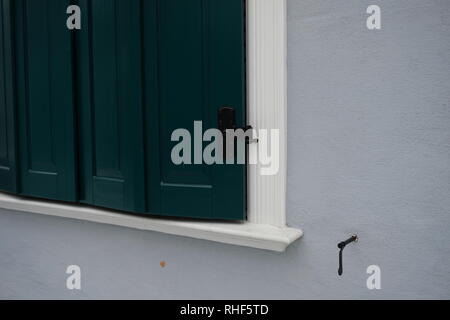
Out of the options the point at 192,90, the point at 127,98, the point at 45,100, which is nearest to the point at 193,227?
the point at 192,90

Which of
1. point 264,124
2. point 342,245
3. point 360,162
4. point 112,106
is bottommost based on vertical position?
point 342,245

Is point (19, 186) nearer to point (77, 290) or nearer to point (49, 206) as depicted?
point (49, 206)

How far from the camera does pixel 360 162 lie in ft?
6.46

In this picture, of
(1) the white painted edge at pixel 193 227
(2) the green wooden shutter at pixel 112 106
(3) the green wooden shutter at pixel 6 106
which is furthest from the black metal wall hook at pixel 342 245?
(3) the green wooden shutter at pixel 6 106

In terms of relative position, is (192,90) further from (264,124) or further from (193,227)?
(193,227)

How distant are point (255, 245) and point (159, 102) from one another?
958mm

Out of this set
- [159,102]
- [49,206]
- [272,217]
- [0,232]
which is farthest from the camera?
[0,232]

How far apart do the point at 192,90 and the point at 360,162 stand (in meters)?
0.95

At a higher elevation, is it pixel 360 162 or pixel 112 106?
pixel 112 106

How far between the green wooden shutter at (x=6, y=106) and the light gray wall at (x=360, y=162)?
155 cm

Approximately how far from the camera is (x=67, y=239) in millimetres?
2883

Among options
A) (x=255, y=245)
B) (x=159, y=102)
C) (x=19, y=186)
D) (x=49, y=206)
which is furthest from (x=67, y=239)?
(x=255, y=245)

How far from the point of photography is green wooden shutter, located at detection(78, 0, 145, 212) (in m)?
2.40

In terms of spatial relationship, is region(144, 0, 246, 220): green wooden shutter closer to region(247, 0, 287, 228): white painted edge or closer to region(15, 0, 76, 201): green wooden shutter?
region(247, 0, 287, 228): white painted edge
